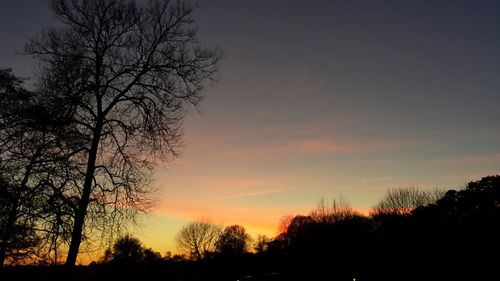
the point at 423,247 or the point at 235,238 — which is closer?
the point at 423,247

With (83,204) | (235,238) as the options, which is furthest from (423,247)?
(235,238)

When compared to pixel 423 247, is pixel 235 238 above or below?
above

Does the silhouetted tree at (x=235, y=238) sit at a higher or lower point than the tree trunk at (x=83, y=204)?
higher

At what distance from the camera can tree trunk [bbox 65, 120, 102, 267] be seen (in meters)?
11.5

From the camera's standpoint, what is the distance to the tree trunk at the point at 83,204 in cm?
1149

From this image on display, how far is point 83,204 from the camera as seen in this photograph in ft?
39.0

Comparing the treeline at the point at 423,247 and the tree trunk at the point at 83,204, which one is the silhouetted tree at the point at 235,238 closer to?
the treeline at the point at 423,247

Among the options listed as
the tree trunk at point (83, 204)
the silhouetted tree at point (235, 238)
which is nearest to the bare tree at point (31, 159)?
the tree trunk at point (83, 204)

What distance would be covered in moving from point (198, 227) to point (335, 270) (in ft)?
231

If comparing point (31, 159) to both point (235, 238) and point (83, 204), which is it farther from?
point (235, 238)

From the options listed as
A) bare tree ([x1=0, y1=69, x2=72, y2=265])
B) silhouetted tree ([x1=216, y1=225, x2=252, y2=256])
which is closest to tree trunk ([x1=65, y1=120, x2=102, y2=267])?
bare tree ([x1=0, y1=69, x2=72, y2=265])

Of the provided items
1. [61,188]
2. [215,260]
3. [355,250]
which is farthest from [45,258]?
[215,260]

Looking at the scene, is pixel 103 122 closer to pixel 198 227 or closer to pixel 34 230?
pixel 34 230

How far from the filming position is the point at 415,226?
598 inches
